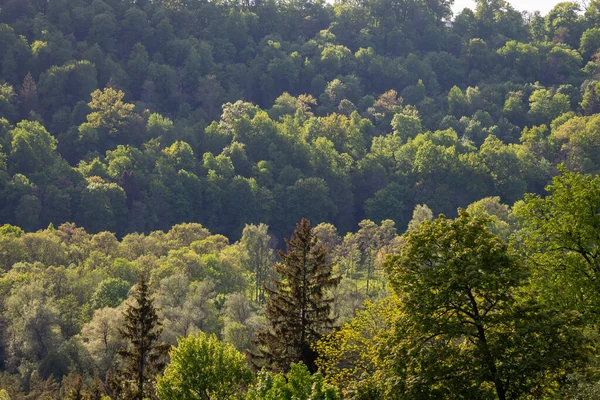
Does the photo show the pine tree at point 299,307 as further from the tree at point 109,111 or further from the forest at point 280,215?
the tree at point 109,111

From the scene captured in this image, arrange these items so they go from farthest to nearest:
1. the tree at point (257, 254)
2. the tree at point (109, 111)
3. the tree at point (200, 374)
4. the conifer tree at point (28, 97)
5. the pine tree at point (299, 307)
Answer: the conifer tree at point (28, 97), the tree at point (109, 111), the tree at point (257, 254), the pine tree at point (299, 307), the tree at point (200, 374)

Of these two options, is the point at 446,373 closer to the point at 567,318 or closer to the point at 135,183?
the point at 567,318

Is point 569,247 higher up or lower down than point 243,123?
lower down

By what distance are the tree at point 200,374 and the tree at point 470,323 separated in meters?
14.2

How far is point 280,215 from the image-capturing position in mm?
139625


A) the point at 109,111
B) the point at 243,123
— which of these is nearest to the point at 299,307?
the point at 243,123

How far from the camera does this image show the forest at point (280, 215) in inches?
892

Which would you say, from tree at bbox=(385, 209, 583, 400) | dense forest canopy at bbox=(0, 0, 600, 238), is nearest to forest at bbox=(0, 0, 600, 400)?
tree at bbox=(385, 209, 583, 400)

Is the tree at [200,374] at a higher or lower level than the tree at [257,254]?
lower

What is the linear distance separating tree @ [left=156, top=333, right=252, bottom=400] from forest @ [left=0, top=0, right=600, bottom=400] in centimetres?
14

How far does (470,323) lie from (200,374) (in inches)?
635

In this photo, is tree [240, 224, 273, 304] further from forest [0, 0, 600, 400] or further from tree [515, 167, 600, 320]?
tree [515, 167, 600, 320]

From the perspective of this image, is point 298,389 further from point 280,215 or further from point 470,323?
point 280,215

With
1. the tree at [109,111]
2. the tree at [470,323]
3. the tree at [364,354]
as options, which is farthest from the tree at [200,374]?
the tree at [109,111]
